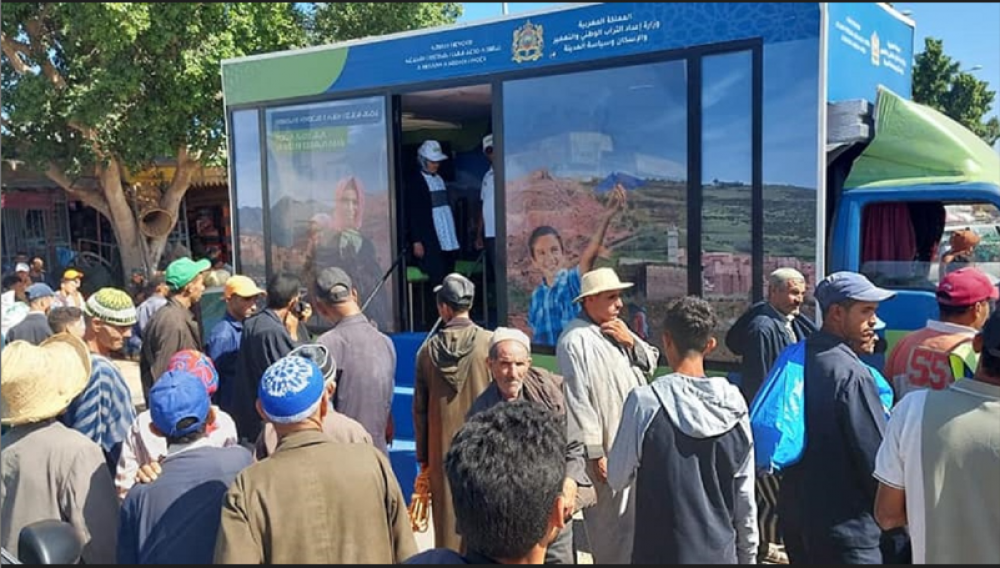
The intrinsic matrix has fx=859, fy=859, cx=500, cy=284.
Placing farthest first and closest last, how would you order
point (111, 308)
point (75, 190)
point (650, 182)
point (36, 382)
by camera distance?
point (75, 190) < point (650, 182) < point (111, 308) < point (36, 382)

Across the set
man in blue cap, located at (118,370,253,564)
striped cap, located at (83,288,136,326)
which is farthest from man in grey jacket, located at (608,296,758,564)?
striped cap, located at (83,288,136,326)

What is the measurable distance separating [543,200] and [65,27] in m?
11.8

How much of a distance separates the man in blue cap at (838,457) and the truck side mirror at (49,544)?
2.48m

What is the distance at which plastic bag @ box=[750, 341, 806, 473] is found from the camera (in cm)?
329

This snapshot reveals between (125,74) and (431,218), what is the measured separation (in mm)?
9351

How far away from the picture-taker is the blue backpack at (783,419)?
329 centimetres

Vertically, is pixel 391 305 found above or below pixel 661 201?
below

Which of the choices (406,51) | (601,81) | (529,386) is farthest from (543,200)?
(529,386)

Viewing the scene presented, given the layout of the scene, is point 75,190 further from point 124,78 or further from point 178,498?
point 178,498

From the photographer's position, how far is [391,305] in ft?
24.2

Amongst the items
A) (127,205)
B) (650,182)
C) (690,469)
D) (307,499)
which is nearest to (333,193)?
(650,182)

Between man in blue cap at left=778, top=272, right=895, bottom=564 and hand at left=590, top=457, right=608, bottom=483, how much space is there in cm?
82

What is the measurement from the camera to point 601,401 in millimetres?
3820

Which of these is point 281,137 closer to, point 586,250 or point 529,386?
point 586,250
